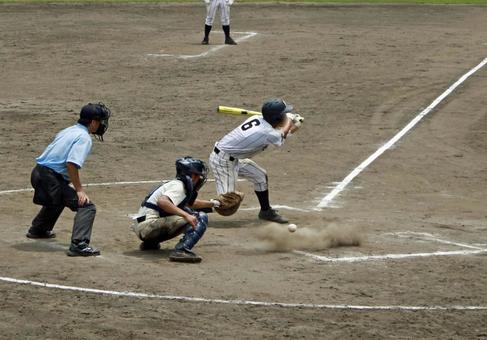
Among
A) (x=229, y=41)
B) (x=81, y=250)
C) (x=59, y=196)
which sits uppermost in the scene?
(x=59, y=196)

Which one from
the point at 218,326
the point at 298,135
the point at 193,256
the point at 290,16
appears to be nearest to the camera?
the point at 218,326

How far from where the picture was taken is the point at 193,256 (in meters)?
12.4

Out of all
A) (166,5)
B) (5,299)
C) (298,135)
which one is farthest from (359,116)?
(166,5)

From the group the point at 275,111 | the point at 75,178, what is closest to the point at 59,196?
the point at 75,178

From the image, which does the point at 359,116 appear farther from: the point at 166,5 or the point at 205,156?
the point at 166,5

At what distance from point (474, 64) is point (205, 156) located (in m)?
10.4

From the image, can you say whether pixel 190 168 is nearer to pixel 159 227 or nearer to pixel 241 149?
pixel 159 227

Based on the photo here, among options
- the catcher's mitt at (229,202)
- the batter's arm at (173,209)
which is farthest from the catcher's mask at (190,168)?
the catcher's mitt at (229,202)

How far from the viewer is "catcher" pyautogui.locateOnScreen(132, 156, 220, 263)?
40.7 feet

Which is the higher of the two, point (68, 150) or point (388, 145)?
point (68, 150)

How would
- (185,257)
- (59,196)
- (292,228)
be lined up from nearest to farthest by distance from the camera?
(185,257) < (59,196) < (292,228)

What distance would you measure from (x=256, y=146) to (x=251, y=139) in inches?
4.3

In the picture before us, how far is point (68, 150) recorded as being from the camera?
12.6 meters

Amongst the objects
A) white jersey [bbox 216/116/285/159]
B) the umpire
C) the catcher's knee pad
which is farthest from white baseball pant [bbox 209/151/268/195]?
the umpire
